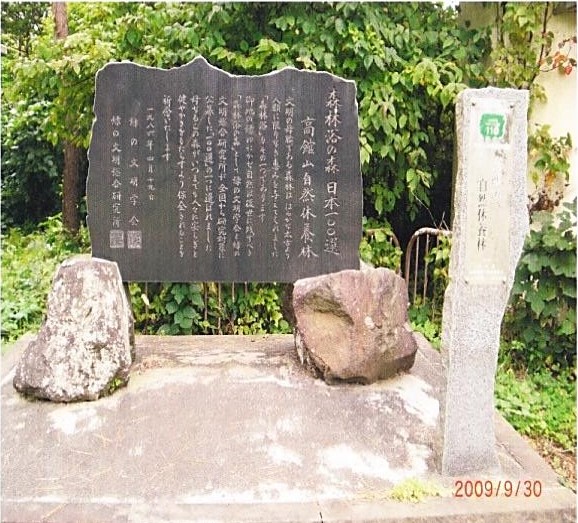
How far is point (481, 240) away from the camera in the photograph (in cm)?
279

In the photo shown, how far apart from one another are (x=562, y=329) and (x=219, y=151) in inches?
115

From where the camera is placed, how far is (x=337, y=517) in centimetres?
267

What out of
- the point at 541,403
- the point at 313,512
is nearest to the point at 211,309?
the point at 541,403

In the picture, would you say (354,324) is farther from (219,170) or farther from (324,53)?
(324,53)

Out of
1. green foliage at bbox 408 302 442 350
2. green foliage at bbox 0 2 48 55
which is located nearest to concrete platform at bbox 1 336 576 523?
green foliage at bbox 408 302 442 350

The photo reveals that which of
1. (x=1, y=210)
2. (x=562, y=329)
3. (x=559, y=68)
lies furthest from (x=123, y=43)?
(x=1, y=210)

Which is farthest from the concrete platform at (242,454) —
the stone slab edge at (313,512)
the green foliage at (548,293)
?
the green foliage at (548,293)

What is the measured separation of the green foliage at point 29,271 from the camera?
5633mm

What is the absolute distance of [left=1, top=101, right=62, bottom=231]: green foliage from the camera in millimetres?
9523

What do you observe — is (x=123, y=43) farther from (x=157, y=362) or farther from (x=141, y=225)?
(x=157, y=362)

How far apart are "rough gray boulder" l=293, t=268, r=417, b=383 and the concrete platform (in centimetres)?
13

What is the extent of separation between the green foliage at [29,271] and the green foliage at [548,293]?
→ 4344 mm
